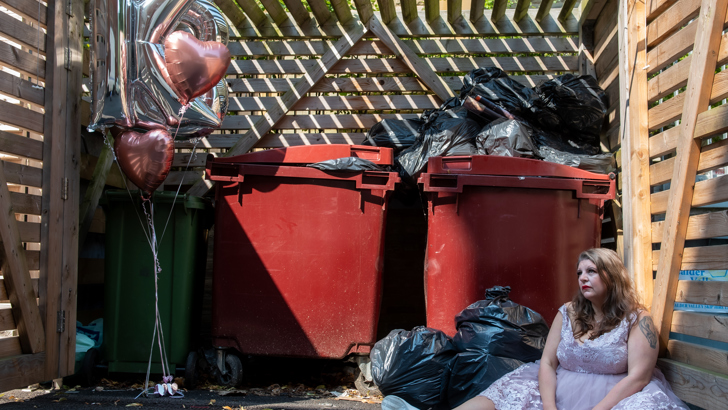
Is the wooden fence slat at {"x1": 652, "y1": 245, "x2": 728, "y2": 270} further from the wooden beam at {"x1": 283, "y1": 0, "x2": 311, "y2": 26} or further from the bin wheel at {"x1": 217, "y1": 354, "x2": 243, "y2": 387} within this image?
the wooden beam at {"x1": 283, "y1": 0, "x2": 311, "y2": 26}

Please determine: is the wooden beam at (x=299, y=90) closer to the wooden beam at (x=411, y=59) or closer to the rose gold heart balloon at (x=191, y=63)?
the wooden beam at (x=411, y=59)

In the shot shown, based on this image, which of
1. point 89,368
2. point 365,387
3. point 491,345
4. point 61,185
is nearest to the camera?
point 491,345

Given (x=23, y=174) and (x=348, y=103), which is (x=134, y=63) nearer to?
(x=23, y=174)

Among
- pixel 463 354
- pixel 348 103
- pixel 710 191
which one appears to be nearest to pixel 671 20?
pixel 710 191

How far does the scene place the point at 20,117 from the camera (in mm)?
3303

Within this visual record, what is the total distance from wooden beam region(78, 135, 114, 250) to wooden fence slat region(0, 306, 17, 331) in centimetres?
100

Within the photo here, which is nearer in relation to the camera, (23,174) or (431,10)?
(23,174)

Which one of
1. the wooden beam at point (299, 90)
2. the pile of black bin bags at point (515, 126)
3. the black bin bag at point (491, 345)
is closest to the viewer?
the black bin bag at point (491, 345)

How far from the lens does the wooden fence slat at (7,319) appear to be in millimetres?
3168

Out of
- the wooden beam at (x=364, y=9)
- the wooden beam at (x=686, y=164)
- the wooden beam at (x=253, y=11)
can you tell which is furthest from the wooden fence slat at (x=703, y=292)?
the wooden beam at (x=253, y=11)

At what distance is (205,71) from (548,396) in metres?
2.36

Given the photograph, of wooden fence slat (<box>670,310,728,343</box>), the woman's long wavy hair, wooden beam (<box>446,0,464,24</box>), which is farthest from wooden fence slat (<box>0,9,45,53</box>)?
wooden fence slat (<box>670,310,728,343</box>)

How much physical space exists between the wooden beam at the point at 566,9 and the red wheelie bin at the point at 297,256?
7.42 ft

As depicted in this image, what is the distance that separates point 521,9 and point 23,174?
383cm
